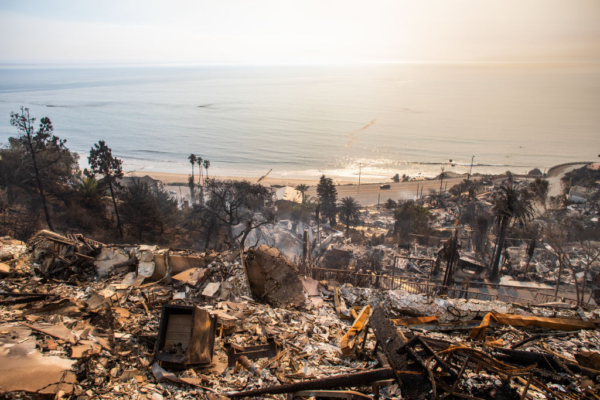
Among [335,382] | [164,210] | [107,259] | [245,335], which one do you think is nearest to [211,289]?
[245,335]

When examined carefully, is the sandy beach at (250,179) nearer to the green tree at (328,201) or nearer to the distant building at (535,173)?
the green tree at (328,201)

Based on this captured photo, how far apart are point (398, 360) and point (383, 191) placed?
2638 centimetres

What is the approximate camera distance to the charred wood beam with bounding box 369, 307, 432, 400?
334cm

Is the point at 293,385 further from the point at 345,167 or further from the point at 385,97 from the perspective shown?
the point at 385,97

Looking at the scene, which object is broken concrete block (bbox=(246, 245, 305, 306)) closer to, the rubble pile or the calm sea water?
the rubble pile

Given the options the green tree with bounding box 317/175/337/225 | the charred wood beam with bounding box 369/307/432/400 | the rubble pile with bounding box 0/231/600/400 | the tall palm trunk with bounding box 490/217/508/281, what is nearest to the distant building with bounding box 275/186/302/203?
the green tree with bounding box 317/175/337/225

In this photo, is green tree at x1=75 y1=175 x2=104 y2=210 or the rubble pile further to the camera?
green tree at x1=75 y1=175 x2=104 y2=210

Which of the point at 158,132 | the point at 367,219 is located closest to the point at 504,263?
the point at 367,219

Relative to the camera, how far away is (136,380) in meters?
3.62

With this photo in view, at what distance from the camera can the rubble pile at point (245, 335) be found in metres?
3.50

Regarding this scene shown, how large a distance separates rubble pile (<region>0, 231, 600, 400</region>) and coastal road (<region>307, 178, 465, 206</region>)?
64.9ft

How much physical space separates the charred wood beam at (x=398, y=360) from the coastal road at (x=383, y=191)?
21909 mm

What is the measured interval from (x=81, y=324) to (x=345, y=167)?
111ft

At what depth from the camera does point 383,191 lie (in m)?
29.2
